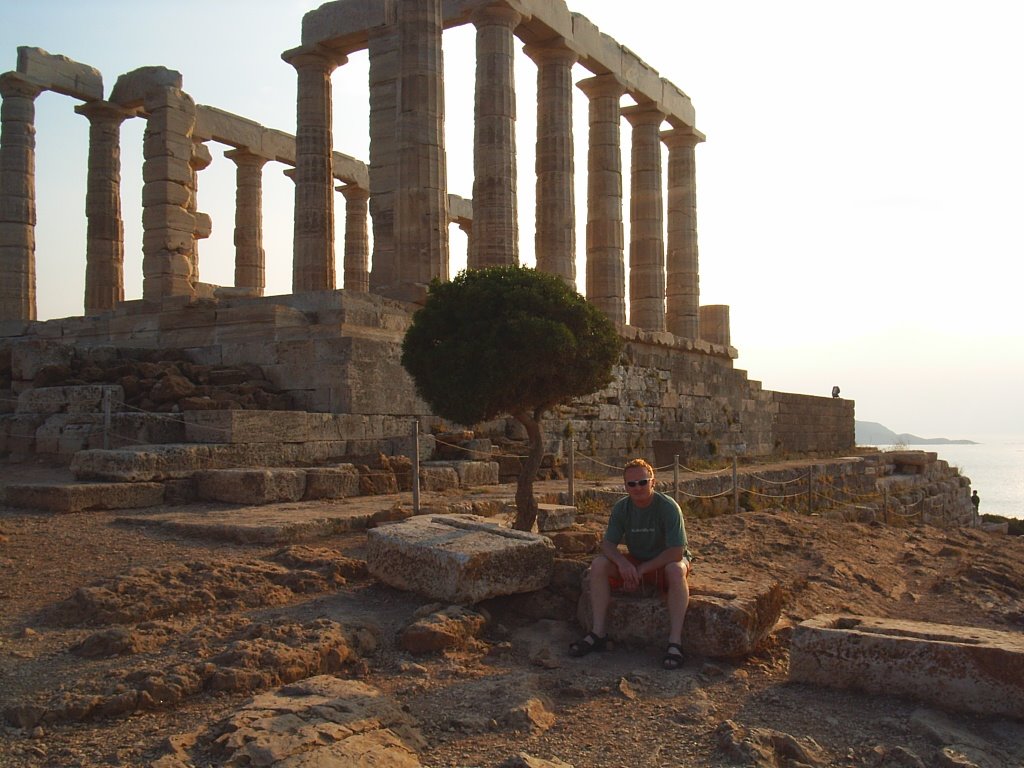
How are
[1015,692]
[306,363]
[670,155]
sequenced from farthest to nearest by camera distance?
[670,155] < [306,363] < [1015,692]

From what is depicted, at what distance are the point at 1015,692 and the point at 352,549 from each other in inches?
209

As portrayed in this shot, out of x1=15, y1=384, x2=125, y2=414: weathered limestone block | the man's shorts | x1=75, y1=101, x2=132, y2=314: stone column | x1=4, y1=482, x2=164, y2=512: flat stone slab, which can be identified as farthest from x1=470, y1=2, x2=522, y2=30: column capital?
the man's shorts

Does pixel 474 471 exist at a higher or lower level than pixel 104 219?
lower

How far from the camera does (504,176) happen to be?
18.7 meters

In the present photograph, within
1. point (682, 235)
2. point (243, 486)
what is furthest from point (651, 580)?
point (682, 235)

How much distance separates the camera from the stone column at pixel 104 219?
22469 millimetres

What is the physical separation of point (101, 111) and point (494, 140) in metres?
10.4

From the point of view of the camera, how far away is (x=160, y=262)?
19984 millimetres

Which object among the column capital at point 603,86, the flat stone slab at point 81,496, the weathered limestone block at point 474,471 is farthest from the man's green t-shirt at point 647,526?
the column capital at point 603,86

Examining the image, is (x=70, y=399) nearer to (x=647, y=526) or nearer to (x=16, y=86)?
(x=647, y=526)

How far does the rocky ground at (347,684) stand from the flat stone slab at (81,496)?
0.95m

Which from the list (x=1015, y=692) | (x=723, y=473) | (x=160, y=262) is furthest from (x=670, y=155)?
(x=1015, y=692)

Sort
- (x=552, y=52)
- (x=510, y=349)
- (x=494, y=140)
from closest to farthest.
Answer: (x=510, y=349) → (x=494, y=140) → (x=552, y=52)

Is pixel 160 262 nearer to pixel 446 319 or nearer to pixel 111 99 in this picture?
pixel 111 99
